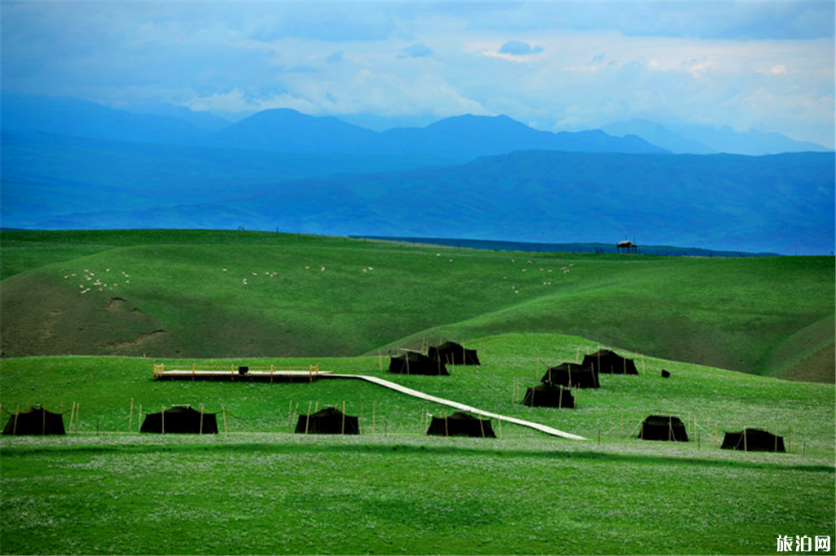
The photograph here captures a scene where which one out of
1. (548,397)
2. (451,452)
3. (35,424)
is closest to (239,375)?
(35,424)

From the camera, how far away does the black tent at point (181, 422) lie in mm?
49031

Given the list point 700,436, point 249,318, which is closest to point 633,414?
point 700,436

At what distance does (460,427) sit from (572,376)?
65.3 ft

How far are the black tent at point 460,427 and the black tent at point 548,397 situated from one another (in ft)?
34.0

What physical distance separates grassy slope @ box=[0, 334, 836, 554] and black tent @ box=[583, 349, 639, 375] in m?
15.7

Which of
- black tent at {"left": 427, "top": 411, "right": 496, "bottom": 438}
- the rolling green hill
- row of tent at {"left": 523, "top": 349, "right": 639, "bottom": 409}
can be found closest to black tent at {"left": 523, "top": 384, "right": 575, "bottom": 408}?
row of tent at {"left": 523, "top": 349, "right": 639, "bottom": 409}

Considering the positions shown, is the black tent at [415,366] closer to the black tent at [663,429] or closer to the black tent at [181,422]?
the black tent at [663,429]

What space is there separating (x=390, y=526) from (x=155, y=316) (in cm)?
7350

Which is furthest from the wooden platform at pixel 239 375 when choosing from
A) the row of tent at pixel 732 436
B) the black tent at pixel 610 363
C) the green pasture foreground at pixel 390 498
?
the row of tent at pixel 732 436

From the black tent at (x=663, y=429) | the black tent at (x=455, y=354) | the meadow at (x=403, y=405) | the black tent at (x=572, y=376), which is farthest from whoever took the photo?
the black tent at (x=455, y=354)

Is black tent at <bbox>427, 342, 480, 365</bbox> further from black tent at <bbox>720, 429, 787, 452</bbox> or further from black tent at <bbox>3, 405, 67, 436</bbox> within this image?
black tent at <bbox>3, 405, 67, 436</bbox>

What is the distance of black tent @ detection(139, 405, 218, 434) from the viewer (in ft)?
161

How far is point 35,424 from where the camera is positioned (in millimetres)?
46969

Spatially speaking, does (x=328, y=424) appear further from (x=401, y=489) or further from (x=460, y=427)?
(x=401, y=489)
